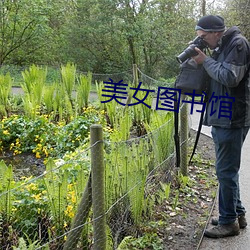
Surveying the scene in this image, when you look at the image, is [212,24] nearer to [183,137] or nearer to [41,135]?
[183,137]

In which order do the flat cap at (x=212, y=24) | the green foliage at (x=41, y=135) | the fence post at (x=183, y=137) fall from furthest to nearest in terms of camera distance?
1. the green foliage at (x=41, y=135)
2. the fence post at (x=183, y=137)
3. the flat cap at (x=212, y=24)

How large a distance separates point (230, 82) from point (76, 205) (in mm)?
1524

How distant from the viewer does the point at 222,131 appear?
3098 mm

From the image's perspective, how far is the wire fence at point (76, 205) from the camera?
2.58 meters

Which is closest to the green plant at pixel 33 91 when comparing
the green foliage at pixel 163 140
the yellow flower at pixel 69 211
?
the green foliage at pixel 163 140

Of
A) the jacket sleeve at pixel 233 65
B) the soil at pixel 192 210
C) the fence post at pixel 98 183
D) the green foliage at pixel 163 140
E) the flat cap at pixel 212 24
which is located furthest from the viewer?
the green foliage at pixel 163 140

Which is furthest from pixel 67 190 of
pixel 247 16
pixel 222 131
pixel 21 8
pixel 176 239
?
pixel 21 8

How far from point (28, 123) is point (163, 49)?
42.6 feet

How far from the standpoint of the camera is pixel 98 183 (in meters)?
2.44

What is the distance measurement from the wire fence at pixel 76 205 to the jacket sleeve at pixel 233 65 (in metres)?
1.03

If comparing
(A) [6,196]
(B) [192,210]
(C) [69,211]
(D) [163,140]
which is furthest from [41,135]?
(C) [69,211]

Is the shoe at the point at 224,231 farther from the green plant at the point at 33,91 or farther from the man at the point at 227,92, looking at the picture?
the green plant at the point at 33,91

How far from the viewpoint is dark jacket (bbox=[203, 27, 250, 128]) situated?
2.86 meters

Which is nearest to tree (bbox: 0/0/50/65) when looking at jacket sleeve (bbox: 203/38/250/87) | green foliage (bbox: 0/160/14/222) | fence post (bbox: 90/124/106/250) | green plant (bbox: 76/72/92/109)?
green plant (bbox: 76/72/92/109)
